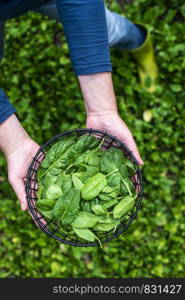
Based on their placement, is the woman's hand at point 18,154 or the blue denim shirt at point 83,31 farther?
the woman's hand at point 18,154

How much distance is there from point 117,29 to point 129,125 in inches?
26.4

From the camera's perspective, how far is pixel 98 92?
57.1 inches

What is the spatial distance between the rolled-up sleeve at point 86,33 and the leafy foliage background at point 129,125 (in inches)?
36.3

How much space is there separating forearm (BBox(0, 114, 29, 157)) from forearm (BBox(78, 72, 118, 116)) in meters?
0.34

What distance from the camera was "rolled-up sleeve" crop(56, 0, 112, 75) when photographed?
1301 mm

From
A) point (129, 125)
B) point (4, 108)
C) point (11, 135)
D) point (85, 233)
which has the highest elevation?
point (4, 108)

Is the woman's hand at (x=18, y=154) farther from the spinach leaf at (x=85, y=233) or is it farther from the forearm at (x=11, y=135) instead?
the spinach leaf at (x=85, y=233)

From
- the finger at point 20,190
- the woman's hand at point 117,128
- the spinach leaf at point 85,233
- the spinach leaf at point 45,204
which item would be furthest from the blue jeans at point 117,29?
the spinach leaf at point 85,233

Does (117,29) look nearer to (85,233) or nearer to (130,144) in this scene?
(130,144)

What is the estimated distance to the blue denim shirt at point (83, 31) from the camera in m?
1.30

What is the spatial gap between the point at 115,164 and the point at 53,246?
1.19 meters

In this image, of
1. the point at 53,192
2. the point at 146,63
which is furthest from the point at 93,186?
the point at 146,63

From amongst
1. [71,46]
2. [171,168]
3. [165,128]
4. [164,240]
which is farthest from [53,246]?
[71,46]

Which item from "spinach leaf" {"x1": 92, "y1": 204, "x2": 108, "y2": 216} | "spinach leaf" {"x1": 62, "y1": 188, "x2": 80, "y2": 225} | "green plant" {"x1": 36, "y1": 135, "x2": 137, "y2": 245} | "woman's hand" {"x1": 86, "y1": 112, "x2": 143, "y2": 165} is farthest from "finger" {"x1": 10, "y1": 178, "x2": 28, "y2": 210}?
"woman's hand" {"x1": 86, "y1": 112, "x2": 143, "y2": 165}
